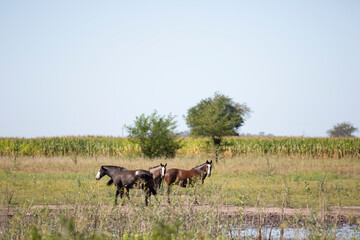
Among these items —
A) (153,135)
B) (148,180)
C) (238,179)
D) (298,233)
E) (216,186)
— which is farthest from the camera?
(153,135)

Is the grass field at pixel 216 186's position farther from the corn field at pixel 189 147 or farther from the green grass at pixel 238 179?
the corn field at pixel 189 147

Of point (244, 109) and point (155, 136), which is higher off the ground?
point (244, 109)

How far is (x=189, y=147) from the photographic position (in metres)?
45.7

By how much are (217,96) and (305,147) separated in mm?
12603

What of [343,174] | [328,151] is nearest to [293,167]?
[343,174]

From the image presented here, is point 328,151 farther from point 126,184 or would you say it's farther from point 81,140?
point 126,184

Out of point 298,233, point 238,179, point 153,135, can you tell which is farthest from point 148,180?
point 153,135

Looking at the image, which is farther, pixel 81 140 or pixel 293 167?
pixel 81 140

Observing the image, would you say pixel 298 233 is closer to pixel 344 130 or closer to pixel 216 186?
pixel 216 186

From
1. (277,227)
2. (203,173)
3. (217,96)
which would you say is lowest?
(277,227)

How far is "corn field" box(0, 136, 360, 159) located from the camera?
4203 centimetres

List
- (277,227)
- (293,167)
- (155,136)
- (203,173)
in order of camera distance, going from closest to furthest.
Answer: (277,227), (203,173), (293,167), (155,136)

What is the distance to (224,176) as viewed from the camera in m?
24.0

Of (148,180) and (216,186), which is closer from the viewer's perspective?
(216,186)
